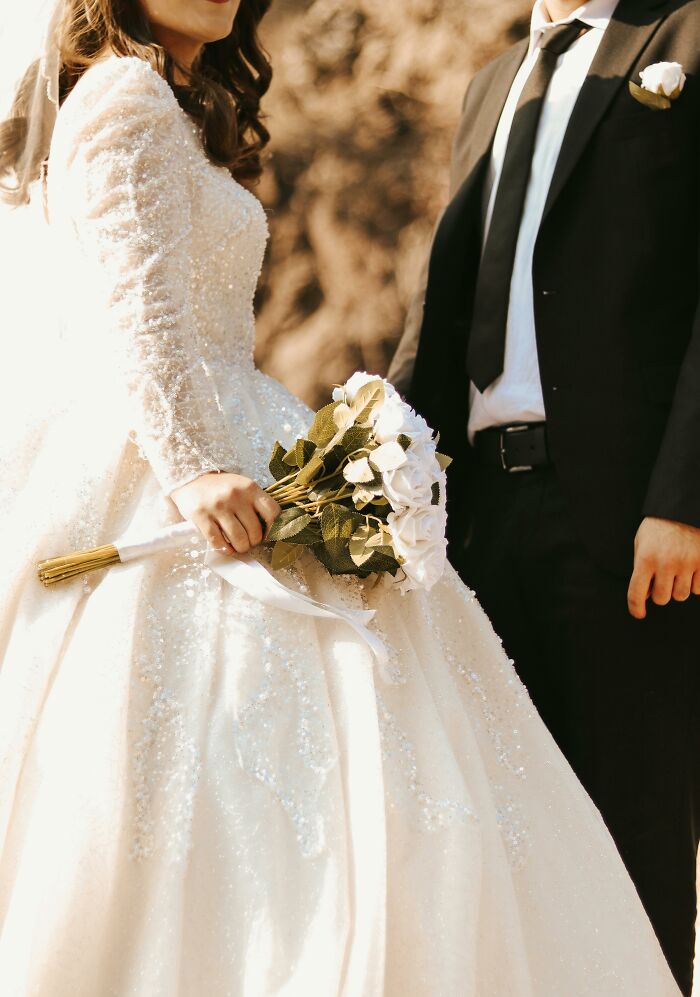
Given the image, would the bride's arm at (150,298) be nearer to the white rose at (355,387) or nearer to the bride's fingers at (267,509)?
the bride's fingers at (267,509)

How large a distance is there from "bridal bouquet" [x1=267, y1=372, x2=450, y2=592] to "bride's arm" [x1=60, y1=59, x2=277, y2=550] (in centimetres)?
6

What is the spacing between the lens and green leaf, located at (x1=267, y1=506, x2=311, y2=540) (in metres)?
1.70

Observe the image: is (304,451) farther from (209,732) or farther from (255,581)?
(209,732)

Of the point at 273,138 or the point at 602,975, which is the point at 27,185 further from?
the point at 602,975

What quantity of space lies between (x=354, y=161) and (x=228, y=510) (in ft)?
5.62

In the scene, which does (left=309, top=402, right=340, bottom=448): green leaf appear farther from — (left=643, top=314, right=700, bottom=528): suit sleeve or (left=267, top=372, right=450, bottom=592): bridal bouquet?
(left=643, top=314, right=700, bottom=528): suit sleeve

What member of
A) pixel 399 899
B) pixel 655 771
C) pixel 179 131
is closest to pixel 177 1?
pixel 179 131

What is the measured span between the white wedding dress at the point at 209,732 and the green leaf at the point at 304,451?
0.39ft

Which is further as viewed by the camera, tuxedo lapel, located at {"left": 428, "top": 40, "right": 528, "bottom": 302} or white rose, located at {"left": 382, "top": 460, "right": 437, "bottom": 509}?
tuxedo lapel, located at {"left": 428, "top": 40, "right": 528, "bottom": 302}

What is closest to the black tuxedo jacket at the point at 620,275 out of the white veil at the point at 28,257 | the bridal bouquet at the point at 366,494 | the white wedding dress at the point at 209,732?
the white wedding dress at the point at 209,732

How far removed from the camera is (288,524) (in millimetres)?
1705

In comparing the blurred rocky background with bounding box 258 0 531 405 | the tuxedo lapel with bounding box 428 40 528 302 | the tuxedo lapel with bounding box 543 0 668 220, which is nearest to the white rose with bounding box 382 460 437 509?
the tuxedo lapel with bounding box 543 0 668 220

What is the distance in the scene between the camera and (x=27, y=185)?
79.5 inches

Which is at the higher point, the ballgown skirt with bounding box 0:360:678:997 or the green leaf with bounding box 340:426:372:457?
the green leaf with bounding box 340:426:372:457
